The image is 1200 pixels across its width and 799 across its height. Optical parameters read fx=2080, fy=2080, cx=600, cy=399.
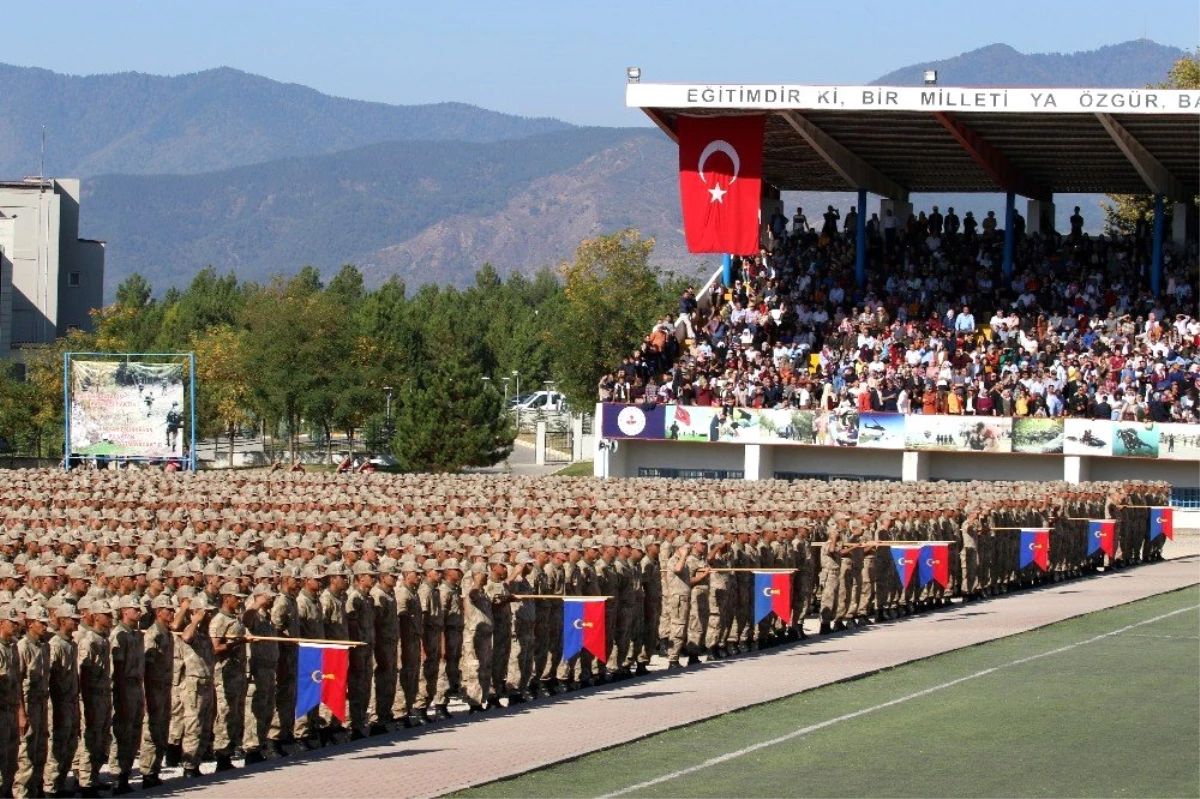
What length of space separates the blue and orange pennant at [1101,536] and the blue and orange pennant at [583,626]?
16.2 m

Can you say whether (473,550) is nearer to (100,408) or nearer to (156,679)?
(156,679)

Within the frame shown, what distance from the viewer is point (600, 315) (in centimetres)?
7400

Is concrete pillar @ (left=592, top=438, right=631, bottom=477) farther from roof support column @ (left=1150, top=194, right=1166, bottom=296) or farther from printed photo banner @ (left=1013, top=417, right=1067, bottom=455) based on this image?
roof support column @ (left=1150, top=194, right=1166, bottom=296)

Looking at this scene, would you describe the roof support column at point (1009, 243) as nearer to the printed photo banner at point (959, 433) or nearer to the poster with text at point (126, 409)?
the printed photo banner at point (959, 433)

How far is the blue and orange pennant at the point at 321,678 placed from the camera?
14438mm

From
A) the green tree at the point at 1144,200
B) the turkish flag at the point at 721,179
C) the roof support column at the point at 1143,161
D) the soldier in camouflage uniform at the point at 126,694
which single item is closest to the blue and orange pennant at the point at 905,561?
the soldier in camouflage uniform at the point at 126,694

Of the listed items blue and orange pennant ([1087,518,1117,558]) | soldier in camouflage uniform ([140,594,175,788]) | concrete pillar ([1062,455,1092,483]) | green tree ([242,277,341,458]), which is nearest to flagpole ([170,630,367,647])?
soldier in camouflage uniform ([140,594,175,788])

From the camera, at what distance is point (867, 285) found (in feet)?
155

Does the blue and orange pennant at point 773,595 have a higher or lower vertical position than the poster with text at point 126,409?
lower

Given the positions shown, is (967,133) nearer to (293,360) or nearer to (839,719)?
(293,360)

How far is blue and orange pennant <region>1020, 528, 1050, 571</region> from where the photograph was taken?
29.2m

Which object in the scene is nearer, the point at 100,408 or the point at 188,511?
the point at 188,511

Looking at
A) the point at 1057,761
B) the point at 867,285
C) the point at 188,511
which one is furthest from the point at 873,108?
the point at 1057,761

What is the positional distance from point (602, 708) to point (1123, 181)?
36.6 m
